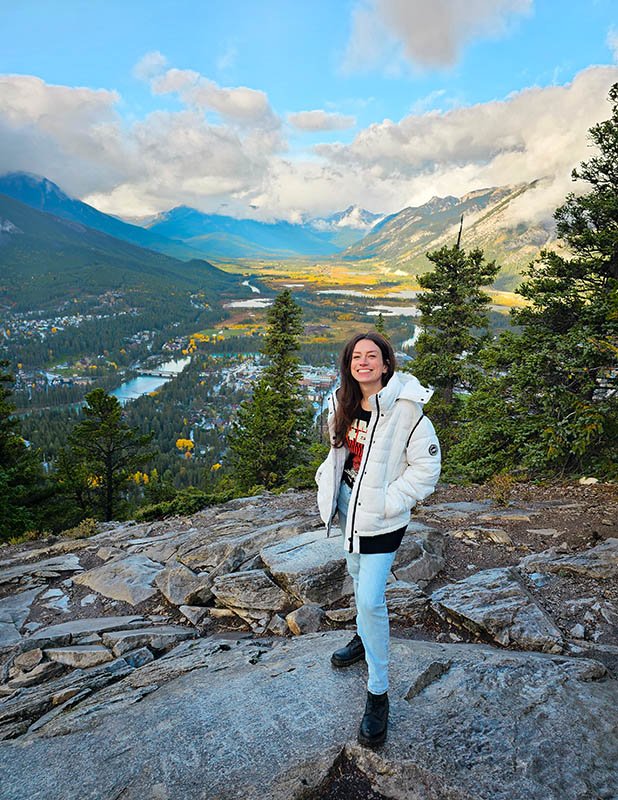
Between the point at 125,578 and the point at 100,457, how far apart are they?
14866mm

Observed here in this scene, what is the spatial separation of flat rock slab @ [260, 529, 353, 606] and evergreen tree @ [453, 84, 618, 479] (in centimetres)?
613

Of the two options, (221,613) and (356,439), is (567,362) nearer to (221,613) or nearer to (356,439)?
(356,439)

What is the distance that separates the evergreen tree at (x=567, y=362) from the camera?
959cm

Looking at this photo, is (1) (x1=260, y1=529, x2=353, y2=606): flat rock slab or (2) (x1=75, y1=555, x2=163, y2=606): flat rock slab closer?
(1) (x1=260, y1=529, x2=353, y2=606): flat rock slab

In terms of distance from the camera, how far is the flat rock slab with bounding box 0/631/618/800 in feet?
8.98

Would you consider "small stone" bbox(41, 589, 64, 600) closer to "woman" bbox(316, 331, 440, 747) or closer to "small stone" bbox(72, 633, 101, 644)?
"small stone" bbox(72, 633, 101, 644)

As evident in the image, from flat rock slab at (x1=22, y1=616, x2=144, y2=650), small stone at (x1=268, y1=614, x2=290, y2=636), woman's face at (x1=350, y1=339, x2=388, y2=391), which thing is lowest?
flat rock slab at (x1=22, y1=616, x2=144, y2=650)

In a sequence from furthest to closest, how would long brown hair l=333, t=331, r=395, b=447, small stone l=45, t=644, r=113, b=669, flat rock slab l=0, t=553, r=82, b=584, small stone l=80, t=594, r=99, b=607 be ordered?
flat rock slab l=0, t=553, r=82, b=584
small stone l=80, t=594, r=99, b=607
small stone l=45, t=644, r=113, b=669
long brown hair l=333, t=331, r=395, b=447

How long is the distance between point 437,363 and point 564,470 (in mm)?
7457

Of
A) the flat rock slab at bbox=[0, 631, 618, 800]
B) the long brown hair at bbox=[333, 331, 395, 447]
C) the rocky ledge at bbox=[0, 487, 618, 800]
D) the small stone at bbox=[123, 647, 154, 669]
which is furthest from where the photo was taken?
the small stone at bbox=[123, 647, 154, 669]

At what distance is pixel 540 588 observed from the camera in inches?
210

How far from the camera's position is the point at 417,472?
3.08m

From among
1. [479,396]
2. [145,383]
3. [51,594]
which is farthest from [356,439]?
[145,383]

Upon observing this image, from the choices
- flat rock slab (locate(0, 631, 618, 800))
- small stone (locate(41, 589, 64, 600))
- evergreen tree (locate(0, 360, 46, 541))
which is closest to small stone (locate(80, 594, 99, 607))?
small stone (locate(41, 589, 64, 600))
